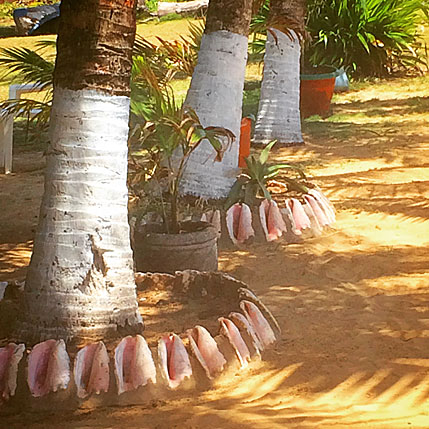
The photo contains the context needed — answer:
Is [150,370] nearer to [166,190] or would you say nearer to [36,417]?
[36,417]

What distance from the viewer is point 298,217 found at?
7195 mm

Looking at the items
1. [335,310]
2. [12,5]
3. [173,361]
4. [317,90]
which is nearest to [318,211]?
[335,310]

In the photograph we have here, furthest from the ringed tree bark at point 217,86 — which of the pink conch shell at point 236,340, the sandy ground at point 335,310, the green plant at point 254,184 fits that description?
the pink conch shell at point 236,340

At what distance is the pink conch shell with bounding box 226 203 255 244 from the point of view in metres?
7.00

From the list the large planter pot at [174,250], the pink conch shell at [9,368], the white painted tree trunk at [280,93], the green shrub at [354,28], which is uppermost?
A: the green shrub at [354,28]

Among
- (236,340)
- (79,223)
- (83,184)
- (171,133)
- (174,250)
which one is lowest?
(236,340)

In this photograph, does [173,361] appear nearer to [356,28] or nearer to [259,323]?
[259,323]

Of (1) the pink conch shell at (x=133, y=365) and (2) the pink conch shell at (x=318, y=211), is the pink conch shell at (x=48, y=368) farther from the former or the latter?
(2) the pink conch shell at (x=318, y=211)

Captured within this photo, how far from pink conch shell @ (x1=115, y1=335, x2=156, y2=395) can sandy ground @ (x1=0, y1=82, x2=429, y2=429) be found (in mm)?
132

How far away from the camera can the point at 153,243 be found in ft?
19.4

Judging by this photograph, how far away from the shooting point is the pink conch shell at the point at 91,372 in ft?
13.8

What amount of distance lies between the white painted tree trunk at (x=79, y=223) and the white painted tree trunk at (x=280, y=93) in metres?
6.26

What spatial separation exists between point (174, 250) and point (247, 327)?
1335 mm

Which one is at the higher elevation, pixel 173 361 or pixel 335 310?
pixel 335 310
